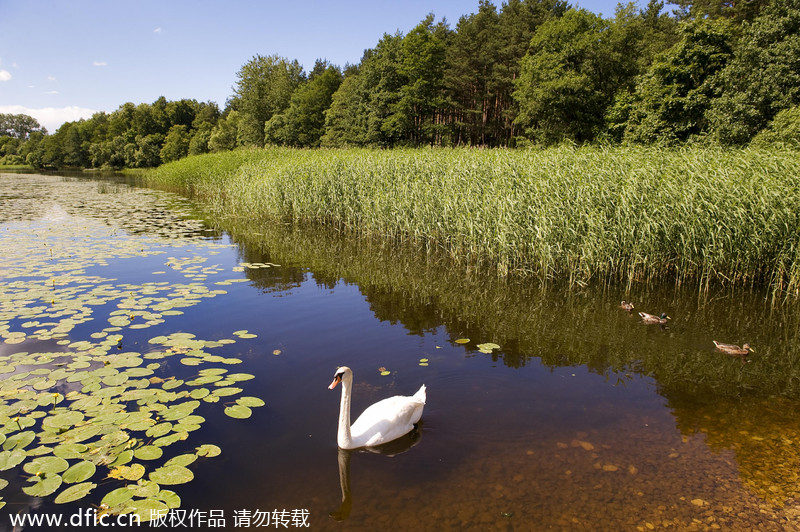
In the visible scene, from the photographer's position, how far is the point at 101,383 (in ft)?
15.5

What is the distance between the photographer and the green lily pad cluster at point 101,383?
134 inches

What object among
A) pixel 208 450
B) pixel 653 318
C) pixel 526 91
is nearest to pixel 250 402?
pixel 208 450

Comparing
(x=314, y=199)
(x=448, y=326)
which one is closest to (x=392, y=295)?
(x=448, y=326)

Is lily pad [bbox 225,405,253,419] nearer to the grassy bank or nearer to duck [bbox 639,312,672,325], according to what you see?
duck [bbox 639,312,672,325]

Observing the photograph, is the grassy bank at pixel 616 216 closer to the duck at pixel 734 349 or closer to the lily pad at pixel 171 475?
the duck at pixel 734 349

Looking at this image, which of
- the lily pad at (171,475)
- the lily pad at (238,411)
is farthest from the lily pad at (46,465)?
the lily pad at (238,411)

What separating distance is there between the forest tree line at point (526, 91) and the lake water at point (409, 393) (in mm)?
15670

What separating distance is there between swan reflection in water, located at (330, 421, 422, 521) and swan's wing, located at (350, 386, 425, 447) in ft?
0.19

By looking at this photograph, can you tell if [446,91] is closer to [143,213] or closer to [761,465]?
[143,213]

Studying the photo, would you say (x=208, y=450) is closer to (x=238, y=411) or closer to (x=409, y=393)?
(x=238, y=411)

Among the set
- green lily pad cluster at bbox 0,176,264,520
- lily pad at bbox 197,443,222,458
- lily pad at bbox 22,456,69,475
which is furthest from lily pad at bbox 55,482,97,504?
lily pad at bbox 197,443,222,458

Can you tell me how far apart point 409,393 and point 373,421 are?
1.06 metres

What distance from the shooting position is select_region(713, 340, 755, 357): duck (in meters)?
6.05

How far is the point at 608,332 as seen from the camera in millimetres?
6949
